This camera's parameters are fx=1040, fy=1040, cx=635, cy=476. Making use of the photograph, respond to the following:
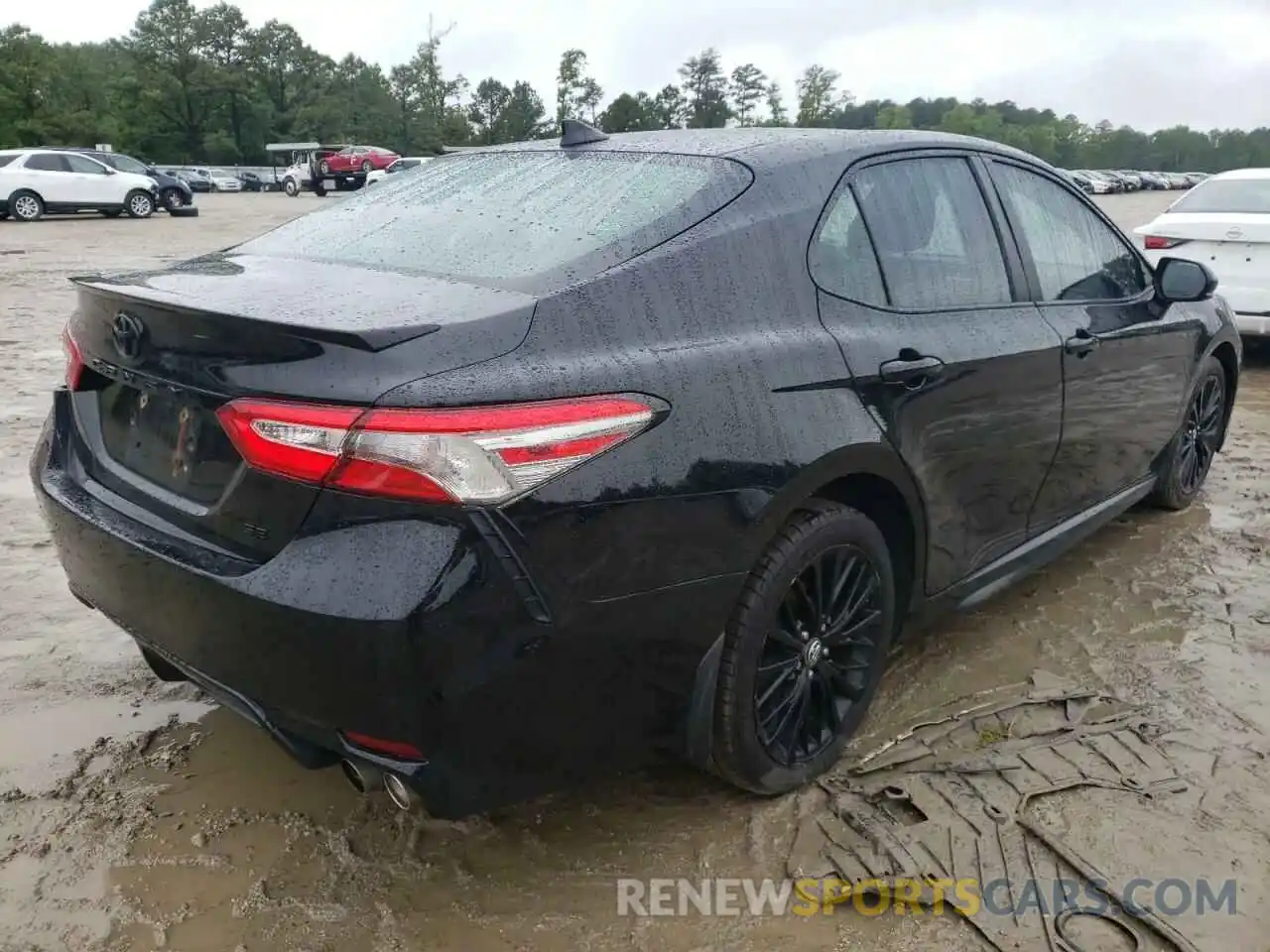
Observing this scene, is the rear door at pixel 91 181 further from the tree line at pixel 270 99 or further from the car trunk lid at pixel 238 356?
the tree line at pixel 270 99

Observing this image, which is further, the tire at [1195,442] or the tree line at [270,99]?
the tree line at [270,99]

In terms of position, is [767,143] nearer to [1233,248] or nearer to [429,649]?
[429,649]

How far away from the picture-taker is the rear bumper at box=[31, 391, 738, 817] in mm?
1804

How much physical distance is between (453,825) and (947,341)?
1.76 m

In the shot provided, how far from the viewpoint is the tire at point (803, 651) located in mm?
2293

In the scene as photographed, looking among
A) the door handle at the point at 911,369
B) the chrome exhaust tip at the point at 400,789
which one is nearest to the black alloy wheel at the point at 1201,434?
the door handle at the point at 911,369

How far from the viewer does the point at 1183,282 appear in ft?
12.8

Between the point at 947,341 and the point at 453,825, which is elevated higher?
the point at 947,341

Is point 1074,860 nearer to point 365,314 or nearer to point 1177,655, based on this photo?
point 1177,655

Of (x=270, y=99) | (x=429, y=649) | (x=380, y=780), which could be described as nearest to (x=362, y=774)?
(x=380, y=780)

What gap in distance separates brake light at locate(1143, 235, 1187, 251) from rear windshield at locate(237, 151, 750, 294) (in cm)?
614

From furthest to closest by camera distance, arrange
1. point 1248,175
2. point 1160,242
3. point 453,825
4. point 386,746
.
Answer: point 1248,175, point 1160,242, point 453,825, point 386,746

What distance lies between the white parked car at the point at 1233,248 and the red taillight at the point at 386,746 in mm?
7124

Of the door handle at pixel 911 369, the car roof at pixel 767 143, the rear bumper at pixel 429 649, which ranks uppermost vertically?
the car roof at pixel 767 143
